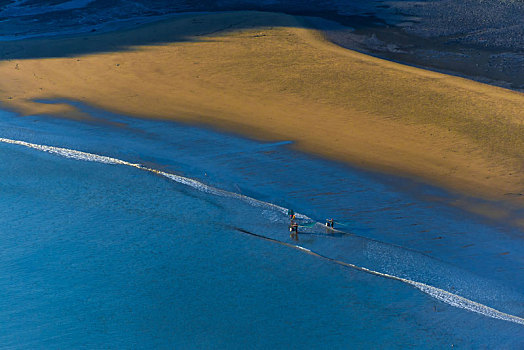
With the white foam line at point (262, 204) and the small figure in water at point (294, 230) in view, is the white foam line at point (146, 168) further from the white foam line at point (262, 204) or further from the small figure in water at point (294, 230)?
the small figure in water at point (294, 230)

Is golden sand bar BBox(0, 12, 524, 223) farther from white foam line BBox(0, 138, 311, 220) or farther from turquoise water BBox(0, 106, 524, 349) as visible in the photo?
white foam line BBox(0, 138, 311, 220)

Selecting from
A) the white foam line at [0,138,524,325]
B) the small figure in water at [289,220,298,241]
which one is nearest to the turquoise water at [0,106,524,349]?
the white foam line at [0,138,524,325]

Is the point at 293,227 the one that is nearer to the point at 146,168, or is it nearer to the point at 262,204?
the point at 262,204

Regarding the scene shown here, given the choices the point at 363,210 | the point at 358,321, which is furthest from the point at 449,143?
the point at 358,321

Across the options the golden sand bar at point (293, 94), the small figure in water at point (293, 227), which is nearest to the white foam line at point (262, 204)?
the small figure in water at point (293, 227)

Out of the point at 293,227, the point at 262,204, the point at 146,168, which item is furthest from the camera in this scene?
the point at 146,168

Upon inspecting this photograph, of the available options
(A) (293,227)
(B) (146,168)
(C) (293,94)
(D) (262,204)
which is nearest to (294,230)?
(A) (293,227)
